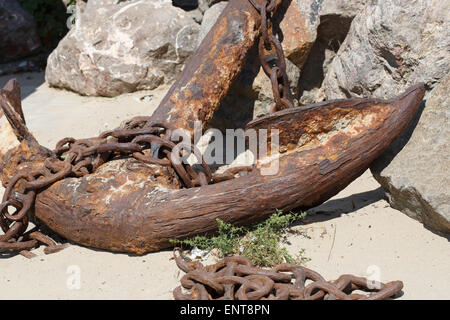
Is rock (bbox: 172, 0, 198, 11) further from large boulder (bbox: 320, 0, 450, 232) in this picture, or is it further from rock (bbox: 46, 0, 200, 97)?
large boulder (bbox: 320, 0, 450, 232)

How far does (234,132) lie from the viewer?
445 cm

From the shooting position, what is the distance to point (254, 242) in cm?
303

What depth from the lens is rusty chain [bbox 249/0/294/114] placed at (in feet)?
11.8

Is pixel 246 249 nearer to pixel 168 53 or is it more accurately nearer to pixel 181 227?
pixel 181 227

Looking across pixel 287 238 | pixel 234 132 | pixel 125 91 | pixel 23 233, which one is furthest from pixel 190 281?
pixel 125 91

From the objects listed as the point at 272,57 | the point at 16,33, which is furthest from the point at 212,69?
the point at 16,33

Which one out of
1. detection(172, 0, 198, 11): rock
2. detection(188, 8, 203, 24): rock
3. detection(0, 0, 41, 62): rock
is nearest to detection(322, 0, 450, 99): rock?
detection(188, 8, 203, 24): rock

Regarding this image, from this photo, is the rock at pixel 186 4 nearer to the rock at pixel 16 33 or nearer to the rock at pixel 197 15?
the rock at pixel 197 15

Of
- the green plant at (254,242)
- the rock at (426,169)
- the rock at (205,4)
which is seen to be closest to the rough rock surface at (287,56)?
the rock at (205,4)

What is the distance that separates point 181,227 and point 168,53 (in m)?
2.60

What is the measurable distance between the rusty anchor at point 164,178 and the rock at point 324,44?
1.29 meters

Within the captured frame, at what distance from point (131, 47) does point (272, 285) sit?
3.11 metres

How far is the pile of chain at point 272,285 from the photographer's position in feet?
8.46

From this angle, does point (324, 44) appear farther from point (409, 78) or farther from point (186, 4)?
point (186, 4)
